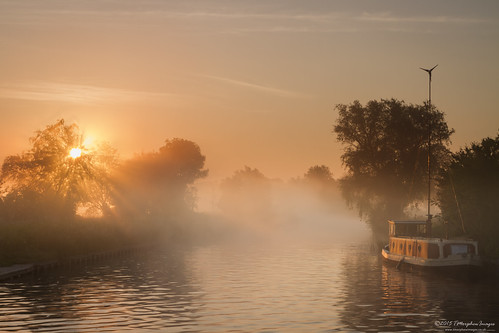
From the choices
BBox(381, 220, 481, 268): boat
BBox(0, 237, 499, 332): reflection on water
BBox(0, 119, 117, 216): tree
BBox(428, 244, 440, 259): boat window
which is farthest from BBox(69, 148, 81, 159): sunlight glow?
BBox(428, 244, 440, 259): boat window

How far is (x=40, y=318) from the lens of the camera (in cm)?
3550

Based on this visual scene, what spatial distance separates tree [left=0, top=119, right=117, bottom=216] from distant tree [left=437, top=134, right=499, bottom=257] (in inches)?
1934

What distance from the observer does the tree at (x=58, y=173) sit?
312ft

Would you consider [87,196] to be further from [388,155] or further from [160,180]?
A: [388,155]

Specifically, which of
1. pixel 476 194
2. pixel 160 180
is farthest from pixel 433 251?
pixel 160 180

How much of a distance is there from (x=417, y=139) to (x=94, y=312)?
232ft

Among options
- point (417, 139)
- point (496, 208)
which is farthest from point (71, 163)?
point (496, 208)

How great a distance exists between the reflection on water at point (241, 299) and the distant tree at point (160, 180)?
51.2 meters

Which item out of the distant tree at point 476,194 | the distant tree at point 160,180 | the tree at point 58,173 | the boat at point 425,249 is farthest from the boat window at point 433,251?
the distant tree at point 160,180

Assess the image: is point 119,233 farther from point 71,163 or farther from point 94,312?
point 94,312

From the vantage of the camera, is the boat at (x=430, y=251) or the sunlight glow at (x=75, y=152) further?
the sunlight glow at (x=75, y=152)

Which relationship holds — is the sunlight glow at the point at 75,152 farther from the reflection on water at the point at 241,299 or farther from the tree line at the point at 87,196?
the reflection on water at the point at 241,299

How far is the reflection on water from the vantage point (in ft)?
112

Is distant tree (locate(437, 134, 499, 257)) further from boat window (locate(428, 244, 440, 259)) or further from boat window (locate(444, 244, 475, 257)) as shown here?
boat window (locate(428, 244, 440, 259))
